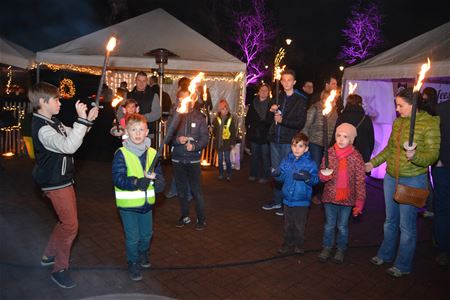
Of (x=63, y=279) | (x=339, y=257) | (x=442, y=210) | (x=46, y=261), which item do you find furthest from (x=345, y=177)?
(x=46, y=261)

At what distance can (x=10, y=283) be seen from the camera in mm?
3939

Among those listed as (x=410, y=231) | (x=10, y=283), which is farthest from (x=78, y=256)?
(x=410, y=231)

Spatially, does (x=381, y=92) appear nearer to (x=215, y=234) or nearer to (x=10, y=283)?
(x=215, y=234)

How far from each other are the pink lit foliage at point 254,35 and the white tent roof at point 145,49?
25.0 metres

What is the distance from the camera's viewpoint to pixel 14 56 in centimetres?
1058

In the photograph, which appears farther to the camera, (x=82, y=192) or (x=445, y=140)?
(x=82, y=192)

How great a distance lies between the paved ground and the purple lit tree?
31.1 m

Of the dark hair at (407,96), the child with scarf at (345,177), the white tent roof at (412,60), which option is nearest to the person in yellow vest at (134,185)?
the child with scarf at (345,177)

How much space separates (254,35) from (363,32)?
33.9 feet

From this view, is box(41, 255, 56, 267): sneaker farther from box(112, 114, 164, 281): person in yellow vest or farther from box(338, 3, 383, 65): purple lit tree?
box(338, 3, 383, 65): purple lit tree

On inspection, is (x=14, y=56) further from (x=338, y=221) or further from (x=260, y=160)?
(x=338, y=221)

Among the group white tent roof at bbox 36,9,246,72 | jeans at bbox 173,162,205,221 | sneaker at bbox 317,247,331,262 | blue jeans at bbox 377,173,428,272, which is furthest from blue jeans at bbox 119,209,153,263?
white tent roof at bbox 36,9,246,72

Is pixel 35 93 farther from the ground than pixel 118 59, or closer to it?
closer to it

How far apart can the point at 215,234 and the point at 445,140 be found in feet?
11.3
